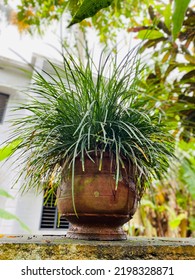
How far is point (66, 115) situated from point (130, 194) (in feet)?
0.86

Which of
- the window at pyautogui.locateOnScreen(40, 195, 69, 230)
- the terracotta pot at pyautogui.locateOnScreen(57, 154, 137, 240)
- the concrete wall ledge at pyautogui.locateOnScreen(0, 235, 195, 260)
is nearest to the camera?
the concrete wall ledge at pyautogui.locateOnScreen(0, 235, 195, 260)

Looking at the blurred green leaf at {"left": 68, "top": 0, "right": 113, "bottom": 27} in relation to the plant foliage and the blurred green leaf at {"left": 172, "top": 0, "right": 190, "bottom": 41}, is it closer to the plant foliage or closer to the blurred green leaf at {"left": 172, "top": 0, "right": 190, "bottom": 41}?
the blurred green leaf at {"left": 172, "top": 0, "right": 190, "bottom": 41}

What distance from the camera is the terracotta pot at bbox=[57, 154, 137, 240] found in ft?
1.93

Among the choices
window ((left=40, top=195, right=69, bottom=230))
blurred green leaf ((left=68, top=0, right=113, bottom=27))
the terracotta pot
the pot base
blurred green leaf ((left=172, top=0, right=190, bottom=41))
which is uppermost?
blurred green leaf ((left=68, top=0, right=113, bottom=27))

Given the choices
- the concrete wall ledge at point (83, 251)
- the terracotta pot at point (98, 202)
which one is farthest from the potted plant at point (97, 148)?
the concrete wall ledge at point (83, 251)

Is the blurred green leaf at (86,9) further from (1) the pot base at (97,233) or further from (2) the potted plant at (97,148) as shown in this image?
(1) the pot base at (97,233)

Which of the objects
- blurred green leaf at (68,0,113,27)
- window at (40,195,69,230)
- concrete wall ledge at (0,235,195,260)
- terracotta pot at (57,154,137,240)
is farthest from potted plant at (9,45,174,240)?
window at (40,195,69,230)

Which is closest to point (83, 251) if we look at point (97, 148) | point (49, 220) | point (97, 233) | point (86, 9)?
point (97, 233)

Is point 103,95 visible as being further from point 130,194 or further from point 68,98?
point 130,194

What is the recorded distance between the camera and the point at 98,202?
0.58m
